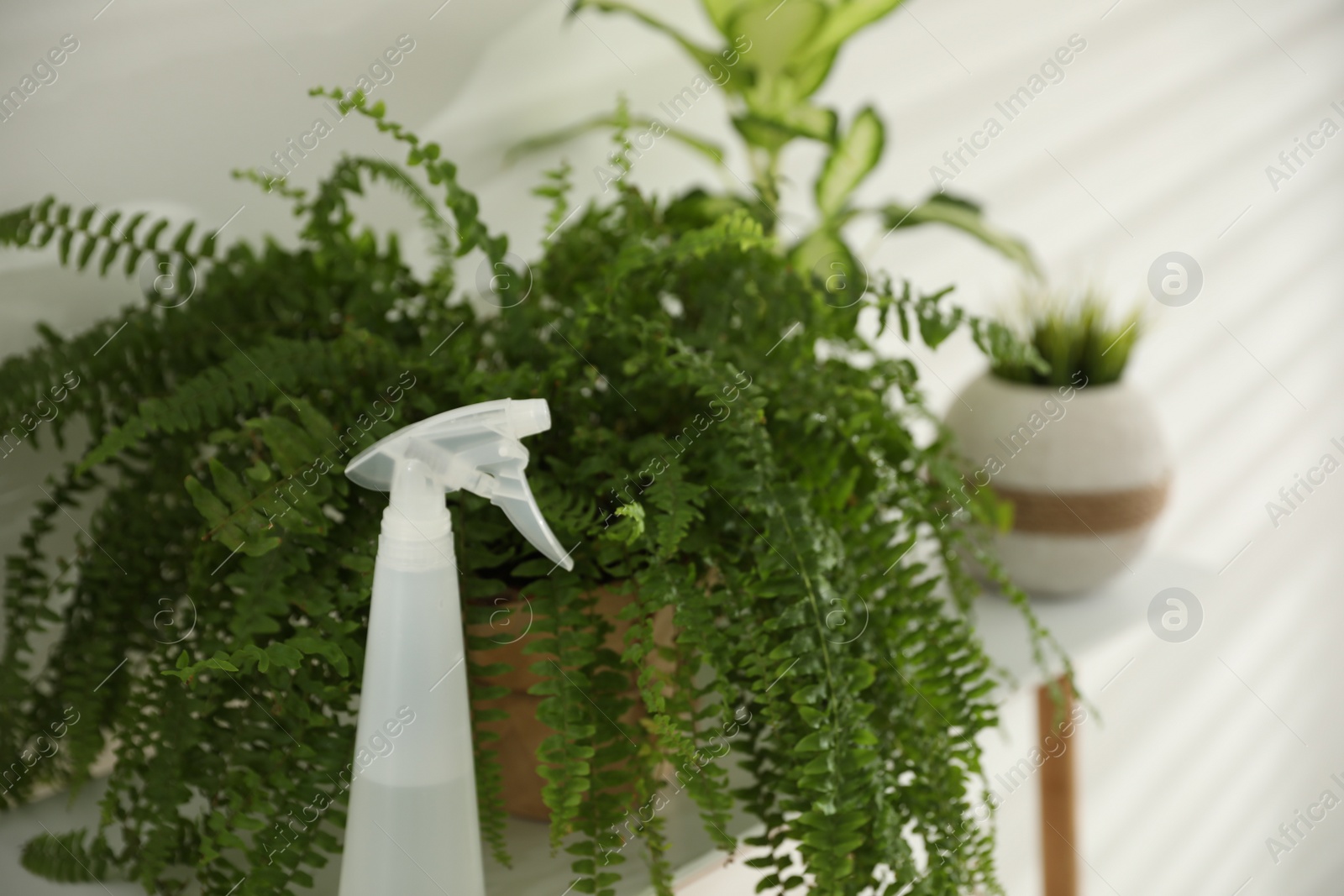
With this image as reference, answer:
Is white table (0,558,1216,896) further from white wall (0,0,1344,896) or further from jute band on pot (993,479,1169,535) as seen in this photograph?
white wall (0,0,1344,896)

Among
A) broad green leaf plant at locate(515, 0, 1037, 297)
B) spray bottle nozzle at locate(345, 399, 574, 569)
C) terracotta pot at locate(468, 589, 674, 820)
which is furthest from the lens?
broad green leaf plant at locate(515, 0, 1037, 297)

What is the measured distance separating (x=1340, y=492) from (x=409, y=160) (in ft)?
6.98

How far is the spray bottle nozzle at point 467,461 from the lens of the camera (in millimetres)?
510

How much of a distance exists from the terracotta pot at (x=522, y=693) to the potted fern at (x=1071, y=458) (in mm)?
540

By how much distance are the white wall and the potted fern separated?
285mm

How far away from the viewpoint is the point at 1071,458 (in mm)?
1102


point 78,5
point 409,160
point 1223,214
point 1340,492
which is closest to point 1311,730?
point 1340,492

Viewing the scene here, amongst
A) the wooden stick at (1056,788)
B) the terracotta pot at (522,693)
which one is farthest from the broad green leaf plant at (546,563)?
the wooden stick at (1056,788)

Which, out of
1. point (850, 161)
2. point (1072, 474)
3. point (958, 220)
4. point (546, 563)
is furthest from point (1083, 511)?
point (546, 563)

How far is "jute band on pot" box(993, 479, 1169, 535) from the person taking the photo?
3.60 feet

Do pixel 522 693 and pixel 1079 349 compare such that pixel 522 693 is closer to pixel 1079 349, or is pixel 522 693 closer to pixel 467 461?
pixel 467 461

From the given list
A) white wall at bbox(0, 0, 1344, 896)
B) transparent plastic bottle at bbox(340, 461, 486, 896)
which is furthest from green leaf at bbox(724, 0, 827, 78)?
transparent plastic bottle at bbox(340, 461, 486, 896)

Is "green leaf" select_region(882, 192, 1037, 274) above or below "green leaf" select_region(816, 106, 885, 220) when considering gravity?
below

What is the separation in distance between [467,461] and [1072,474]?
782mm
